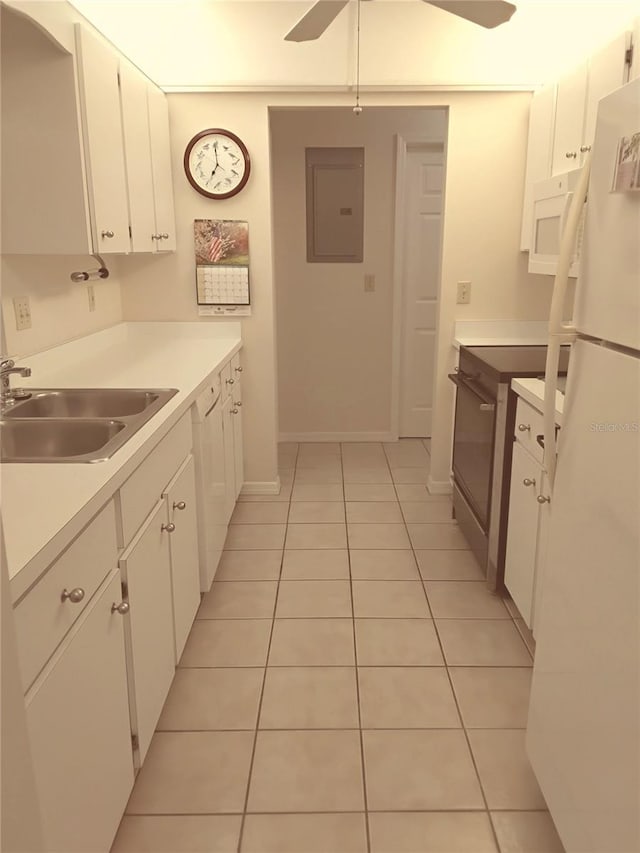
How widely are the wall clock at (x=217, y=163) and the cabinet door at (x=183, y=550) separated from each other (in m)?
1.77

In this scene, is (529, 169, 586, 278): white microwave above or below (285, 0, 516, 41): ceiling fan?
below

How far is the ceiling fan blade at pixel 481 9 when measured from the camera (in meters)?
1.96

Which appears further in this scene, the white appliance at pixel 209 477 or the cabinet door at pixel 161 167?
the cabinet door at pixel 161 167

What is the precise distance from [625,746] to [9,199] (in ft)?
7.66

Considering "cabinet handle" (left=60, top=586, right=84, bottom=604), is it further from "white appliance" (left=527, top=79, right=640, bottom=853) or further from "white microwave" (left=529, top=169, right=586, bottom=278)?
"white microwave" (left=529, top=169, right=586, bottom=278)

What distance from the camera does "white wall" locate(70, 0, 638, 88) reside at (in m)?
3.19

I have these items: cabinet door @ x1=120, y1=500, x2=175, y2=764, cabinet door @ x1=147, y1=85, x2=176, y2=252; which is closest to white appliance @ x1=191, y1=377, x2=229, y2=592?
cabinet door @ x1=120, y1=500, x2=175, y2=764

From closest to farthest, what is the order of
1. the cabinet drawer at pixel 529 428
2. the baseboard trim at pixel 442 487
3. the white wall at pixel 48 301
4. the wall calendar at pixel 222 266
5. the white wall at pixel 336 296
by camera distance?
the cabinet drawer at pixel 529 428
the white wall at pixel 48 301
the wall calendar at pixel 222 266
the baseboard trim at pixel 442 487
the white wall at pixel 336 296

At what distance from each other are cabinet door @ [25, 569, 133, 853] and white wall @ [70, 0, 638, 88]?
280cm

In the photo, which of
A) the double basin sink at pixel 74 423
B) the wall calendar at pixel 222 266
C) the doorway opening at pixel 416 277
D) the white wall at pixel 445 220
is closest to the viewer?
the double basin sink at pixel 74 423

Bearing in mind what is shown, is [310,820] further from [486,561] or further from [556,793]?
[486,561]

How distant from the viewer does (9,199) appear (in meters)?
2.23

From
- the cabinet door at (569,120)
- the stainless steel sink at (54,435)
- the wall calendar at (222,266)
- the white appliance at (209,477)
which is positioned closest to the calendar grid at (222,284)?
the wall calendar at (222,266)

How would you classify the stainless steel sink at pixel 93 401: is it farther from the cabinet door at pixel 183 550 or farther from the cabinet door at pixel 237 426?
the cabinet door at pixel 237 426
